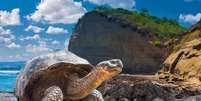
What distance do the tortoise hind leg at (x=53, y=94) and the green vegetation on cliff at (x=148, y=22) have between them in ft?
234

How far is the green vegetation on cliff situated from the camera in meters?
80.0

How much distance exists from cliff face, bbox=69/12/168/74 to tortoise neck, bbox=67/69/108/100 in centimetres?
6400

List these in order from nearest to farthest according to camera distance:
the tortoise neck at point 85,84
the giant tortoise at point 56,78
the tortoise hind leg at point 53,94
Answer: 1. the tortoise neck at point 85,84
2. the tortoise hind leg at point 53,94
3. the giant tortoise at point 56,78

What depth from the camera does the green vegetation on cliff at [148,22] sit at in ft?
262

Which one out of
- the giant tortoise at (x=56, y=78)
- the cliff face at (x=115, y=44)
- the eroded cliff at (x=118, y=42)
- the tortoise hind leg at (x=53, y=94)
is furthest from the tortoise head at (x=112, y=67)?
the cliff face at (x=115, y=44)

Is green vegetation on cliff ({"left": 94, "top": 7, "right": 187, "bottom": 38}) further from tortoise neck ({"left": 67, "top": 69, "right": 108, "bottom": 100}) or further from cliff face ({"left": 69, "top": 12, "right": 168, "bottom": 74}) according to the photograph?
tortoise neck ({"left": 67, "top": 69, "right": 108, "bottom": 100})

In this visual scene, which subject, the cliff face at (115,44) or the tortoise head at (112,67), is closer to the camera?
the tortoise head at (112,67)

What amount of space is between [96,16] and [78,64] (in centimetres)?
8170

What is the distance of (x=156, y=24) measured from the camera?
86438 millimetres

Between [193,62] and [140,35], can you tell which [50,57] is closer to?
[193,62]

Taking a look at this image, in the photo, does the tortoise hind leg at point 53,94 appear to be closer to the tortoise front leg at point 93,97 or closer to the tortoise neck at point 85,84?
the tortoise neck at point 85,84

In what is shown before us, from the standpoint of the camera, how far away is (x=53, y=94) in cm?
660

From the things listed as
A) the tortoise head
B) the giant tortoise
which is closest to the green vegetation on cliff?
the giant tortoise

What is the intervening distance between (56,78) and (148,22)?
260ft
